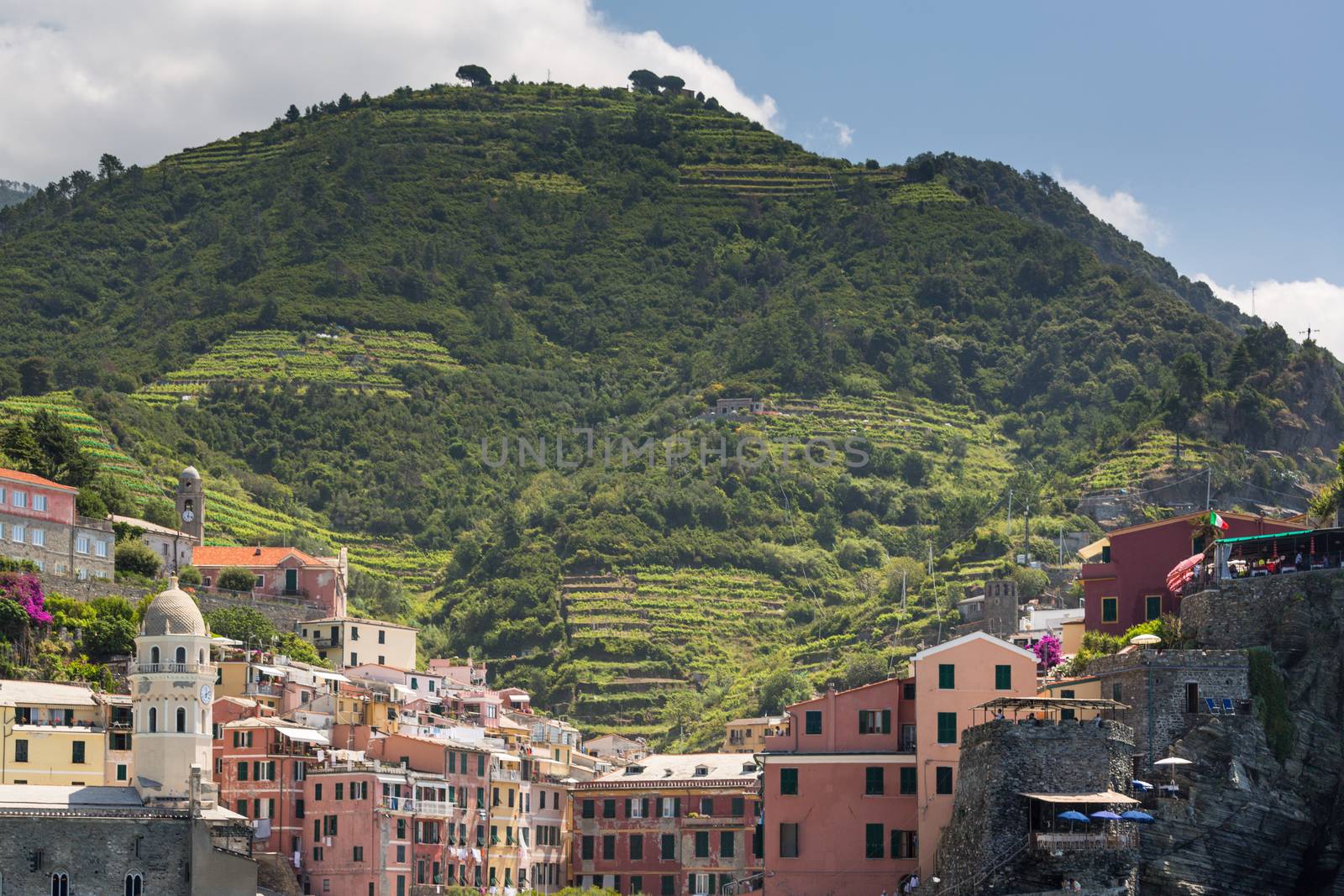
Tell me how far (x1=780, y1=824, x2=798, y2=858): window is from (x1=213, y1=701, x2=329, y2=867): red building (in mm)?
20709

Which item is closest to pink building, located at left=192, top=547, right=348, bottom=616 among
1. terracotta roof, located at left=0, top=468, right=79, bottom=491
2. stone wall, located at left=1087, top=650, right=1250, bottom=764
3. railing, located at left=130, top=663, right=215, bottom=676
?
terracotta roof, located at left=0, top=468, right=79, bottom=491

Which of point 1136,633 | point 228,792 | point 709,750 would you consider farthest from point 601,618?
point 1136,633

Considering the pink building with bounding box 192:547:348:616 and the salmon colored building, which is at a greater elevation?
the pink building with bounding box 192:547:348:616

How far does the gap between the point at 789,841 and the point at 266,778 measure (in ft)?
75.5

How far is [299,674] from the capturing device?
4126 inches

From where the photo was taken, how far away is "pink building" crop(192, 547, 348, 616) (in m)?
128

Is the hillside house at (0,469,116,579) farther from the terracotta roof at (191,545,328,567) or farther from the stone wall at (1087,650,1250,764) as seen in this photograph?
the stone wall at (1087,650,1250,764)

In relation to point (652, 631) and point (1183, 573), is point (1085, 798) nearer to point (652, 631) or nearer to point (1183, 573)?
point (1183, 573)

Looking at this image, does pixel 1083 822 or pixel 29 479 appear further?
pixel 29 479

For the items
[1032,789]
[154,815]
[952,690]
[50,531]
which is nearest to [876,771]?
[952,690]

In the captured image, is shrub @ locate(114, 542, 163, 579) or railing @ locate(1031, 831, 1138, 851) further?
shrub @ locate(114, 542, 163, 579)

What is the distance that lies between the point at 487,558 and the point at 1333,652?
117112mm

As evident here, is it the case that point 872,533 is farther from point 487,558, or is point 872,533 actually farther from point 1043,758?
point 1043,758

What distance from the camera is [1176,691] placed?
71.4m
